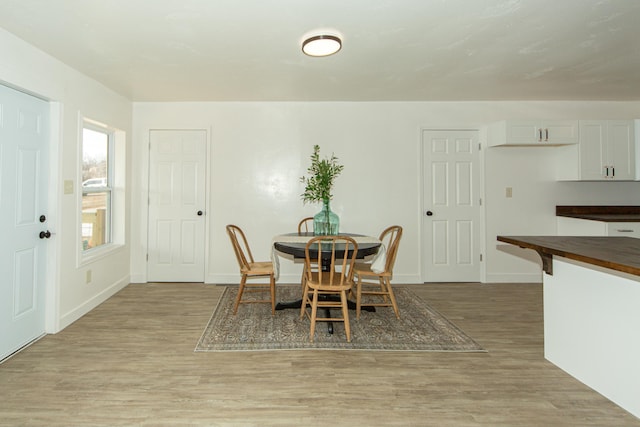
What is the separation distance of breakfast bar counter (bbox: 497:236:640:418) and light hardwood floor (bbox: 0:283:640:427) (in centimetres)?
11

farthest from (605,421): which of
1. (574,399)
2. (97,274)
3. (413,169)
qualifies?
(97,274)

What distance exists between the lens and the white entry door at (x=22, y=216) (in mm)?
2340

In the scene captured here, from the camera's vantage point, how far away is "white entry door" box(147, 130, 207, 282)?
171 inches

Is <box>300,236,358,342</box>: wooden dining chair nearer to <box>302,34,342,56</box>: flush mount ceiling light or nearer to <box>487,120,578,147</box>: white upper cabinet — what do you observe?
<box>302,34,342,56</box>: flush mount ceiling light

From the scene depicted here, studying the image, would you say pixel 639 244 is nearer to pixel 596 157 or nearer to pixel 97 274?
pixel 596 157

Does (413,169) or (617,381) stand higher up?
(413,169)

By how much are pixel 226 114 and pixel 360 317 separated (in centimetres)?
305

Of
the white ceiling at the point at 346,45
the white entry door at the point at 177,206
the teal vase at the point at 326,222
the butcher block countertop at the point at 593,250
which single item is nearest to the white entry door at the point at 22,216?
the white ceiling at the point at 346,45

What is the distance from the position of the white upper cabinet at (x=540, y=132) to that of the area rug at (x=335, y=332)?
2.38 meters

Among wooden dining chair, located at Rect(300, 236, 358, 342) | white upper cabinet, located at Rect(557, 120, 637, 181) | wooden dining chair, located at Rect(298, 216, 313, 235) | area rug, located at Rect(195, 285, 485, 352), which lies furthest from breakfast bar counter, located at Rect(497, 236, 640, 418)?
wooden dining chair, located at Rect(298, 216, 313, 235)

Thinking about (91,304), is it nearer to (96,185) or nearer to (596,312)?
(96,185)

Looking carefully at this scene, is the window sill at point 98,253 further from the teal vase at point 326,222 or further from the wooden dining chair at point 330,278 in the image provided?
the teal vase at point 326,222

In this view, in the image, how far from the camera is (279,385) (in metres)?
1.98

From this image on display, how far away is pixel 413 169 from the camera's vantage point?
4.39 meters
